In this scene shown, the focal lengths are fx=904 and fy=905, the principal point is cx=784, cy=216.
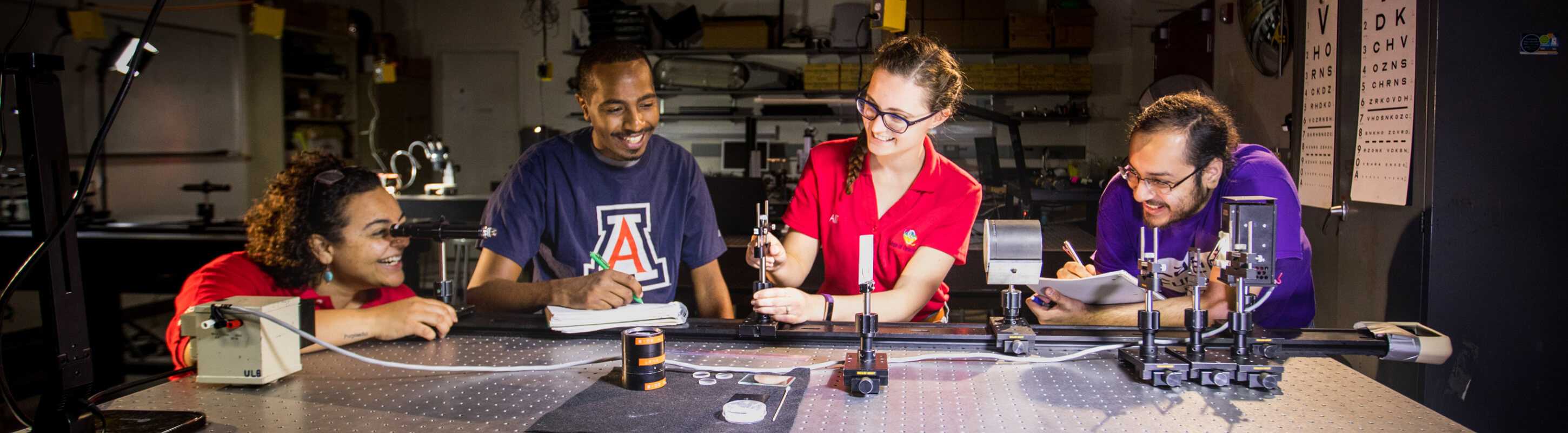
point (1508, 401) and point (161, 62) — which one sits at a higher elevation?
point (161, 62)

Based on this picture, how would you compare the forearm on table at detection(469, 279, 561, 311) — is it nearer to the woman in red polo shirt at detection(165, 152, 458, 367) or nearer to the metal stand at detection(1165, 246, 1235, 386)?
the woman in red polo shirt at detection(165, 152, 458, 367)

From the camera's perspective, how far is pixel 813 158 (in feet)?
7.10

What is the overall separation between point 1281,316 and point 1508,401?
2.84 feet

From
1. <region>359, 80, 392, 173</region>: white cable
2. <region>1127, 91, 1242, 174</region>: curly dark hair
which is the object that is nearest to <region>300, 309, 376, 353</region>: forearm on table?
<region>1127, 91, 1242, 174</region>: curly dark hair

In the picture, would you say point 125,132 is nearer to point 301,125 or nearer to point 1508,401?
point 301,125

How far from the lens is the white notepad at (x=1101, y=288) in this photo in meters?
1.62

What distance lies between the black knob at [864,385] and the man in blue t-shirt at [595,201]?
101 cm

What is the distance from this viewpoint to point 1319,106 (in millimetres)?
2855

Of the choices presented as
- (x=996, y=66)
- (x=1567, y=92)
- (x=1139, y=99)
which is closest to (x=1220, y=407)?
(x=1567, y=92)

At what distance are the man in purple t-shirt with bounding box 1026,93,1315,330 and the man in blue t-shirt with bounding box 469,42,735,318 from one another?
942 mm

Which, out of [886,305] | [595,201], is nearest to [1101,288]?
[886,305]

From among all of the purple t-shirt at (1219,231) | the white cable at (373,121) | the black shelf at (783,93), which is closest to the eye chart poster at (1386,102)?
the purple t-shirt at (1219,231)

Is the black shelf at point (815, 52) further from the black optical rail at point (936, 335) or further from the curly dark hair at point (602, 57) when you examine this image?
the black optical rail at point (936, 335)

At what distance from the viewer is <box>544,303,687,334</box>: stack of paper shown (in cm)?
169
